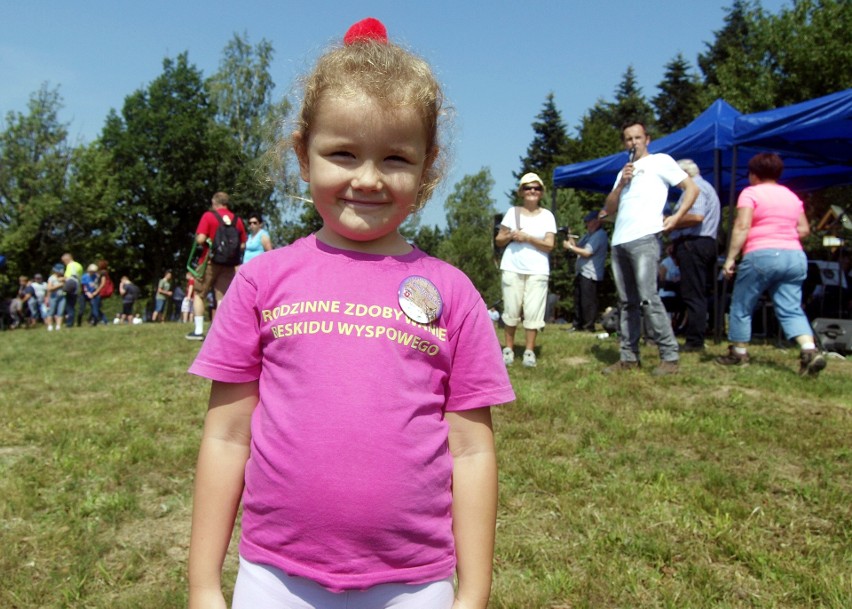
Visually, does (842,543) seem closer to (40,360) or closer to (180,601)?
(180,601)

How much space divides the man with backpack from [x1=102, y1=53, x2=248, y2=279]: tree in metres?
31.6

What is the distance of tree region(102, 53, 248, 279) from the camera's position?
4088cm

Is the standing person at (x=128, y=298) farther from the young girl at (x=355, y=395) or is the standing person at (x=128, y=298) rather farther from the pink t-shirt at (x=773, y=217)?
the young girl at (x=355, y=395)

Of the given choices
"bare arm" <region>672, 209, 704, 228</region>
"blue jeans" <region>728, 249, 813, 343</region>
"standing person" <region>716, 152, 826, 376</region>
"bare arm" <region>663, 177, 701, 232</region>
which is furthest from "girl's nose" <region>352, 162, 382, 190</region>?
"bare arm" <region>672, 209, 704, 228</region>

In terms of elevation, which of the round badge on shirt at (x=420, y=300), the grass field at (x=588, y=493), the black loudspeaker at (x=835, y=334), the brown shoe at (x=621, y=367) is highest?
the round badge on shirt at (x=420, y=300)

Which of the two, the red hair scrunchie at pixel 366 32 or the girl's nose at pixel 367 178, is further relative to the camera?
the red hair scrunchie at pixel 366 32

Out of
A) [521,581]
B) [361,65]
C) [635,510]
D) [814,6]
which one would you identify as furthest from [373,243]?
[814,6]

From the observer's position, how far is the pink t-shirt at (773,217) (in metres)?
6.19

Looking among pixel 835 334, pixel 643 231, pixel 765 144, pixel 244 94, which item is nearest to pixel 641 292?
pixel 643 231

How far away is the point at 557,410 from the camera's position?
489cm

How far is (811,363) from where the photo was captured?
5.77 meters

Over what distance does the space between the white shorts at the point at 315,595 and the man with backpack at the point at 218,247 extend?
7716 mm

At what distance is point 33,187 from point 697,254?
3620 centimetres

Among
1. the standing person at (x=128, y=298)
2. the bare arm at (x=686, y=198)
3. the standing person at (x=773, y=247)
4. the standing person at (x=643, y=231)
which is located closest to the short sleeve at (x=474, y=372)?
the standing person at (x=643, y=231)
